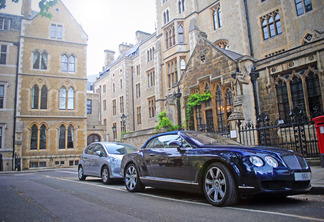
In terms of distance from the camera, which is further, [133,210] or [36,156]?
[36,156]

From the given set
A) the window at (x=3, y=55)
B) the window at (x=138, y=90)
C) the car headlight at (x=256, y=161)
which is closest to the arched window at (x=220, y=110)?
the car headlight at (x=256, y=161)

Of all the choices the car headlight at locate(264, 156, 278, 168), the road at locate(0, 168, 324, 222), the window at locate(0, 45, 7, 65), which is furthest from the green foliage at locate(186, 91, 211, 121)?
the window at locate(0, 45, 7, 65)

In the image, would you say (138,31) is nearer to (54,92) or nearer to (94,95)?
Result: (94,95)

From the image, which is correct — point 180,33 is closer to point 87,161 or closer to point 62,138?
point 62,138

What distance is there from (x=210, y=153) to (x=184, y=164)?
691mm

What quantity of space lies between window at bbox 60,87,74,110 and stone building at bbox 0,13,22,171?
4.59 meters

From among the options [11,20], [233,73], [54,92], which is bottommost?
[233,73]

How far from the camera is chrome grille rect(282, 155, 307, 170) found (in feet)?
14.7

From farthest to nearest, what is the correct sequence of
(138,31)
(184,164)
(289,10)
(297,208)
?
(138,31) < (289,10) < (184,164) < (297,208)

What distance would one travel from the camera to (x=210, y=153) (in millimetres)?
4863

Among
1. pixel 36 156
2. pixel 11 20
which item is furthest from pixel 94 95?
pixel 36 156

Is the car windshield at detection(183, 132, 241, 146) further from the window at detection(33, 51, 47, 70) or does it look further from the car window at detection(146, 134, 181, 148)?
the window at detection(33, 51, 47, 70)

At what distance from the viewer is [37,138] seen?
2592 centimetres

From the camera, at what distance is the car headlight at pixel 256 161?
4301 mm
